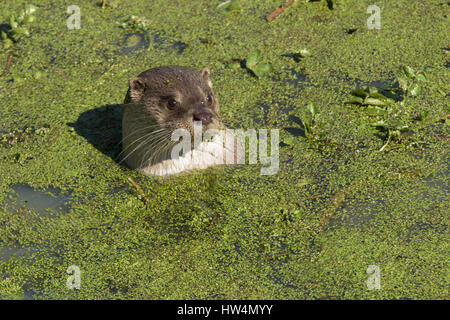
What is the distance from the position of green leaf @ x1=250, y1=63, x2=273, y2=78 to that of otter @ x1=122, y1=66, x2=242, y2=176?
1.00m

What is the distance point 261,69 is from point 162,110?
1561 millimetres

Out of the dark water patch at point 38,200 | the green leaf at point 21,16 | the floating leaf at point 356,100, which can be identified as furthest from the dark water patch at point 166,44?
the dark water patch at point 38,200

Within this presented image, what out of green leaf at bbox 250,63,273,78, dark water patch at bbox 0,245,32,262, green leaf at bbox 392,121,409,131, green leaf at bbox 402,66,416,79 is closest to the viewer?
dark water patch at bbox 0,245,32,262

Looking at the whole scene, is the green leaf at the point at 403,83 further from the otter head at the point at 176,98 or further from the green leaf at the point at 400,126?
the otter head at the point at 176,98

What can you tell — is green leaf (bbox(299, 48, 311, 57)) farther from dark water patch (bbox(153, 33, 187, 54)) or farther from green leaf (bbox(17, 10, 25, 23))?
green leaf (bbox(17, 10, 25, 23))

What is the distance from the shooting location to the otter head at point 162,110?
429cm

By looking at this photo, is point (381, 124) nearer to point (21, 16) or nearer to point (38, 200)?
point (38, 200)

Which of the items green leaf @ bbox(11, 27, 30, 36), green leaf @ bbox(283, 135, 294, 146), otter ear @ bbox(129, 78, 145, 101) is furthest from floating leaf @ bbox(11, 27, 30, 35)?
green leaf @ bbox(283, 135, 294, 146)

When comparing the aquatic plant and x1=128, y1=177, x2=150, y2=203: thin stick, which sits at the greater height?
the aquatic plant

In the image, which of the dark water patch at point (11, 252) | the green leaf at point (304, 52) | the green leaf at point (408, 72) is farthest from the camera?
the green leaf at point (304, 52)

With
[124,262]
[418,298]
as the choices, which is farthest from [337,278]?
[124,262]

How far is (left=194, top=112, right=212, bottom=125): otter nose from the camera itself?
417 centimetres

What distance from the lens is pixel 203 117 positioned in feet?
13.7

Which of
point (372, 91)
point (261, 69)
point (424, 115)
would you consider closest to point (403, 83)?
point (372, 91)
